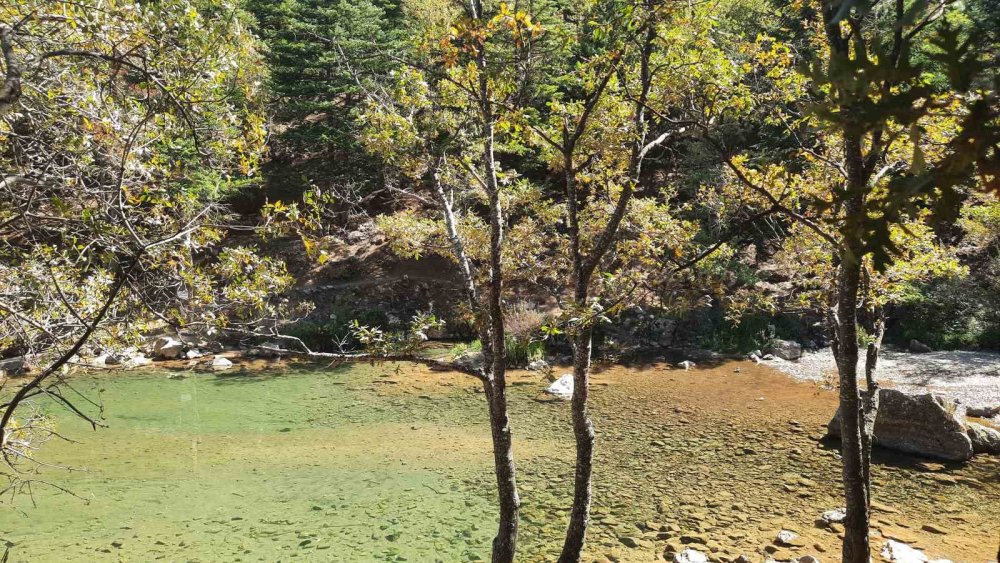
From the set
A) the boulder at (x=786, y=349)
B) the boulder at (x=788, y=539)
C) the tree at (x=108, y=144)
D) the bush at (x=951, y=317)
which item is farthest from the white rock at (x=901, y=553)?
the bush at (x=951, y=317)

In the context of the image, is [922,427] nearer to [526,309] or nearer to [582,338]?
[582,338]

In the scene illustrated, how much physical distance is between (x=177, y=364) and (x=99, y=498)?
9460 millimetres

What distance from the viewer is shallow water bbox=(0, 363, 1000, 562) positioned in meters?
7.71

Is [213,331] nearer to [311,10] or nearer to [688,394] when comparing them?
[688,394]

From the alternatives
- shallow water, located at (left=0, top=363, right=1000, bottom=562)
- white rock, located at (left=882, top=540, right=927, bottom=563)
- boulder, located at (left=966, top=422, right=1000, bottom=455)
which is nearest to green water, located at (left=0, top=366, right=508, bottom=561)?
shallow water, located at (left=0, top=363, right=1000, bottom=562)

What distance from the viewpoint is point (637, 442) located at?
11.2 metres

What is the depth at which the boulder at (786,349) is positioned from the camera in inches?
679

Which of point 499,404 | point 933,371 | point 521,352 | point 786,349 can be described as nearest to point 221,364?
point 521,352

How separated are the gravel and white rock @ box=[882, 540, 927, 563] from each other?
5.88 meters

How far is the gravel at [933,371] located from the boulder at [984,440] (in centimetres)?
195

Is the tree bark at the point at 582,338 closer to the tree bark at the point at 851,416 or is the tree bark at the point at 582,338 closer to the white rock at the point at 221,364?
the tree bark at the point at 851,416

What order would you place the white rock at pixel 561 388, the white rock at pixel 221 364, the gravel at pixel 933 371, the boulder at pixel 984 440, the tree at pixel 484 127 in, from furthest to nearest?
the white rock at pixel 221 364
the white rock at pixel 561 388
the gravel at pixel 933 371
the boulder at pixel 984 440
the tree at pixel 484 127

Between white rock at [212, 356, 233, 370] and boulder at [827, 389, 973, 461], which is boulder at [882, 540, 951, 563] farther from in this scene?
white rock at [212, 356, 233, 370]

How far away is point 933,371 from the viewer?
14742 millimetres
